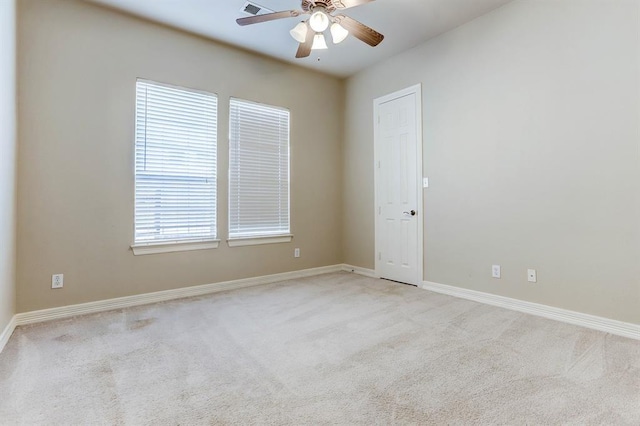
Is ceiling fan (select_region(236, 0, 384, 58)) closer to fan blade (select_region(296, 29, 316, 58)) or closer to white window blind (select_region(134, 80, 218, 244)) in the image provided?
fan blade (select_region(296, 29, 316, 58))

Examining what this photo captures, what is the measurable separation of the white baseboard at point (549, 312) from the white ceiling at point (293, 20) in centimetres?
294

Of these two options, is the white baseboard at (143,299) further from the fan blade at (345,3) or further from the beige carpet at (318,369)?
the fan blade at (345,3)

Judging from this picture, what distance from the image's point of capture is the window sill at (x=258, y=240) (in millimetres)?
3959

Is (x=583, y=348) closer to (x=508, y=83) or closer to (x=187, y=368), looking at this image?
(x=508, y=83)

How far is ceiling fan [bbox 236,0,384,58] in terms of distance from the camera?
245 centimetres

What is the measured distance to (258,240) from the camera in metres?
4.16

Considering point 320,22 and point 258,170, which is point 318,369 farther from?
point 258,170

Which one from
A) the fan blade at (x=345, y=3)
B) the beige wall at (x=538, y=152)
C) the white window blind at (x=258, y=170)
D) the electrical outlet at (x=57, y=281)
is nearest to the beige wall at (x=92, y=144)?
the electrical outlet at (x=57, y=281)

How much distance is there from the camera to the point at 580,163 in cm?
268

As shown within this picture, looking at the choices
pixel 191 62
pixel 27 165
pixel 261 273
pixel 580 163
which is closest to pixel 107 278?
pixel 27 165

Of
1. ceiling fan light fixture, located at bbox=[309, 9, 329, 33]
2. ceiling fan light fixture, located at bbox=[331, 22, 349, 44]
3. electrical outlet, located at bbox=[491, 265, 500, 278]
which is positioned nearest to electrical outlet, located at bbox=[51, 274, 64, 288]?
ceiling fan light fixture, located at bbox=[309, 9, 329, 33]

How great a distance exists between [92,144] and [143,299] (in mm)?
1645

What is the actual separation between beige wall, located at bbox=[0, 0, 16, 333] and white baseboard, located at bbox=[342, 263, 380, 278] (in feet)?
12.5

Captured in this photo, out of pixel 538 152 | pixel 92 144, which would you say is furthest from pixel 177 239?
pixel 538 152
